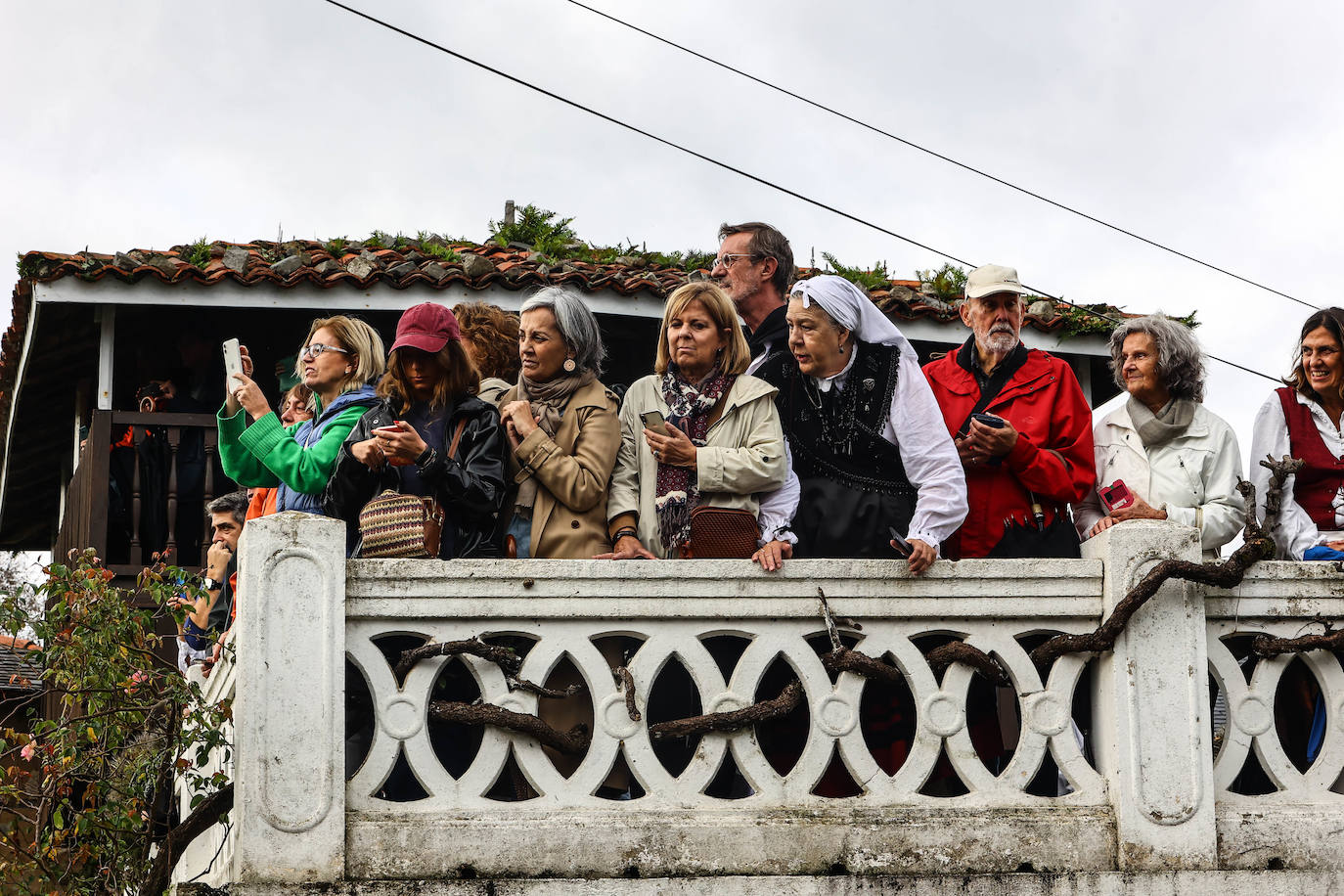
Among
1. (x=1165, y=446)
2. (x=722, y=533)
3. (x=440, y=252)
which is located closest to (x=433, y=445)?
(x=722, y=533)

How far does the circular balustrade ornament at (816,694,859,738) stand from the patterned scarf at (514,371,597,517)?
1150 millimetres

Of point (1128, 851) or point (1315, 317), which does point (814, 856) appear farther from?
point (1315, 317)

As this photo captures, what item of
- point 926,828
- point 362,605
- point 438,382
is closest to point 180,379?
point 438,382

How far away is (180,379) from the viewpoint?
11.3m

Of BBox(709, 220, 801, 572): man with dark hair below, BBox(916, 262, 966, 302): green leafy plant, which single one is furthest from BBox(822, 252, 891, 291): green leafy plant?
BBox(709, 220, 801, 572): man with dark hair below

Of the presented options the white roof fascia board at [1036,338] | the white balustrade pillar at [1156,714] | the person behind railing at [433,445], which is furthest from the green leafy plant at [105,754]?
→ the white roof fascia board at [1036,338]

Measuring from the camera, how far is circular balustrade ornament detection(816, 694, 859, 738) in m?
4.45

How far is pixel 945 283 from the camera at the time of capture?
11.4 metres

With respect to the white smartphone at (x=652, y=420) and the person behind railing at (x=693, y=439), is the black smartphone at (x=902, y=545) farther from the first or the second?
the white smartphone at (x=652, y=420)

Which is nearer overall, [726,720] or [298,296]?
[726,720]

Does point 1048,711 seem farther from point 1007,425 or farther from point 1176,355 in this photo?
point 1176,355

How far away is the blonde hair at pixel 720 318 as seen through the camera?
5219 mm

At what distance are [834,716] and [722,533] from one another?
27.8 inches

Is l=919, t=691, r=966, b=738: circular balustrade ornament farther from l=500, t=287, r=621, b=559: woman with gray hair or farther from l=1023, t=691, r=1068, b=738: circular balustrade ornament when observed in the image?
l=500, t=287, r=621, b=559: woman with gray hair
